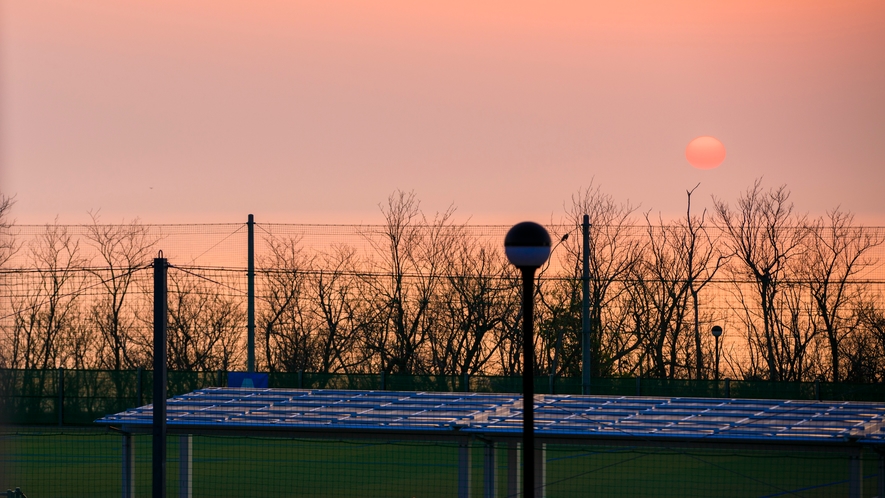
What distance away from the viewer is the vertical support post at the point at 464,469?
1142cm

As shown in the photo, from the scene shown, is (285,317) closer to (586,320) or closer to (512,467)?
(586,320)

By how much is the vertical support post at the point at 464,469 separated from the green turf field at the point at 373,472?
355 centimetres

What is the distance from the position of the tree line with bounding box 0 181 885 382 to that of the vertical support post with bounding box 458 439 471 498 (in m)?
10.7

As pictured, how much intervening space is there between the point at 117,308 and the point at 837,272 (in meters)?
15.8

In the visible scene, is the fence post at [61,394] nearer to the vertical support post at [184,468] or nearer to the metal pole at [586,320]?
the metal pole at [586,320]

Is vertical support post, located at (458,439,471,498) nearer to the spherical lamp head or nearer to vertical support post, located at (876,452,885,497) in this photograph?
vertical support post, located at (876,452,885,497)

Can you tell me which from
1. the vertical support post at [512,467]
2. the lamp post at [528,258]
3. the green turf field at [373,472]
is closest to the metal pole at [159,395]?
the vertical support post at [512,467]

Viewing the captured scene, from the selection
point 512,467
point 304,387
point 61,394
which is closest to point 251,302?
point 304,387

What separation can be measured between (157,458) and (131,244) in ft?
53.7

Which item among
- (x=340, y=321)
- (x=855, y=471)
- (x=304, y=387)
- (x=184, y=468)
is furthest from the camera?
(x=340, y=321)

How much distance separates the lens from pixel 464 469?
11.6 metres

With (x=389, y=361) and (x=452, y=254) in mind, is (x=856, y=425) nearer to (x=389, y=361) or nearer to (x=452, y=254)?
(x=389, y=361)

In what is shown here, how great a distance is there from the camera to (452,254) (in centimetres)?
2669

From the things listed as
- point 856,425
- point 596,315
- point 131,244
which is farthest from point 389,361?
point 856,425
